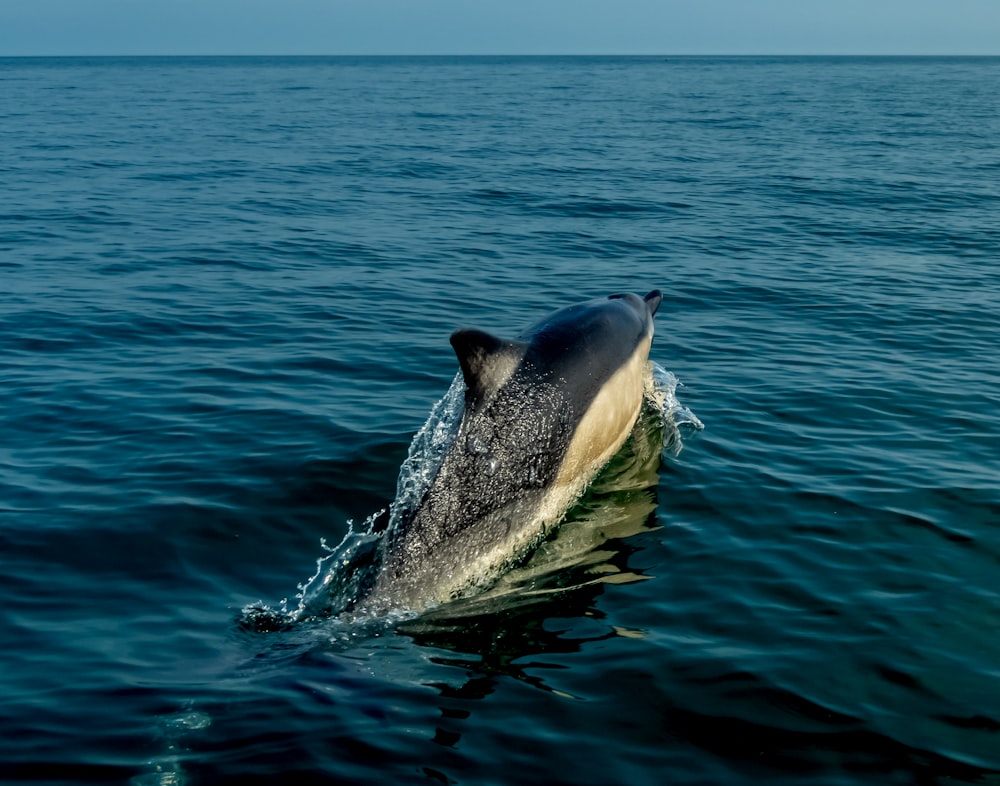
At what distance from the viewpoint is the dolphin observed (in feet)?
27.7

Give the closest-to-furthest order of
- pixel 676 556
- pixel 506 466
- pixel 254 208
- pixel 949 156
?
pixel 506 466 < pixel 676 556 < pixel 254 208 < pixel 949 156

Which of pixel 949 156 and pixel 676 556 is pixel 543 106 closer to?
pixel 949 156

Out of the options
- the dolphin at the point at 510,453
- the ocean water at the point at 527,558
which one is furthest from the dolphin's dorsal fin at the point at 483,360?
the ocean water at the point at 527,558

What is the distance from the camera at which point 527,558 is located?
366 inches

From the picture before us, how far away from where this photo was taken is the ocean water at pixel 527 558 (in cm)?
697

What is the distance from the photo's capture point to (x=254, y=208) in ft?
94.5

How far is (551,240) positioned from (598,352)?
620 inches

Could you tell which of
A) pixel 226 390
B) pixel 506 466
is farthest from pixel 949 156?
pixel 506 466

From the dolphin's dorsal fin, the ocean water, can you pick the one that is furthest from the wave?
the dolphin's dorsal fin

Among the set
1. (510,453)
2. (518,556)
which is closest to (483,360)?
(510,453)

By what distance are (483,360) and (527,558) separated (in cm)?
168

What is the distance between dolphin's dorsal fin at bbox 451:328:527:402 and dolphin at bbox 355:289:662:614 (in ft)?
0.04

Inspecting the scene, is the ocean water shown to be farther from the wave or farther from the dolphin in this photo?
the dolphin

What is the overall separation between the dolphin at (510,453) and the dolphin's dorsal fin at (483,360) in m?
0.01
